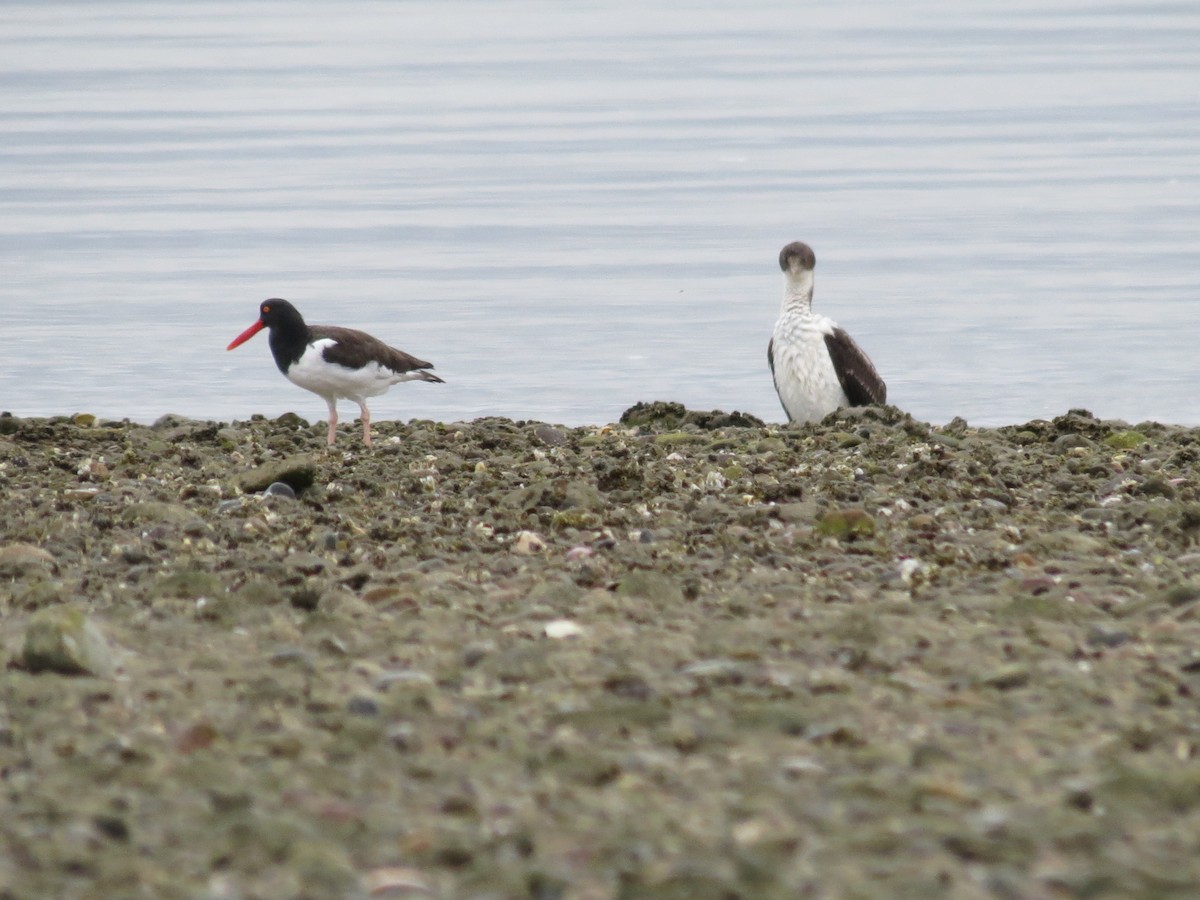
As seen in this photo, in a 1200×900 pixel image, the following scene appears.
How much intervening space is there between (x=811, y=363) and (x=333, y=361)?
258 cm

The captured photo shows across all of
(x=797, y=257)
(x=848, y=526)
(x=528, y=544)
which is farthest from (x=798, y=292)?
(x=528, y=544)

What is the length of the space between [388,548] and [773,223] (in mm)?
12579

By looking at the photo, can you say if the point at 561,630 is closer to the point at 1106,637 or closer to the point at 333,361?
the point at 1106,637

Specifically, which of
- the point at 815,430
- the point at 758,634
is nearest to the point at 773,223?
the point at 815,430

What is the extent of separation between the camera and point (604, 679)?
4395mm

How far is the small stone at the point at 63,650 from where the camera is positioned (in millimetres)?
4488

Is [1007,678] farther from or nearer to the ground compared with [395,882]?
farther from the ground

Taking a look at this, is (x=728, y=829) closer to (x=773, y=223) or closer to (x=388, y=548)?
(x=388, y=548)

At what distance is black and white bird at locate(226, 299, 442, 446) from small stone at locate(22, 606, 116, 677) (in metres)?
4.26

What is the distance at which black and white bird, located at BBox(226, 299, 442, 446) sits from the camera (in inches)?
358

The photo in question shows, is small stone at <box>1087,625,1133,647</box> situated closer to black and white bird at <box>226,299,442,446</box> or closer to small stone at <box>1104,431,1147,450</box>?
small stone at <box>1104,431,1147,450</box>

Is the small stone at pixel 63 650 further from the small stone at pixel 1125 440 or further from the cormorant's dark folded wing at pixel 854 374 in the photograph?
the cormorant's dark folded wing at pixel 854 374

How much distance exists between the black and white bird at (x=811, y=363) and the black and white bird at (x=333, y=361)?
201 cm


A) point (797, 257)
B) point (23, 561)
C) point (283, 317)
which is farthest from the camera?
point (797, 257)
